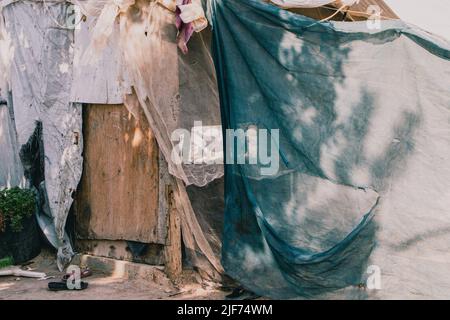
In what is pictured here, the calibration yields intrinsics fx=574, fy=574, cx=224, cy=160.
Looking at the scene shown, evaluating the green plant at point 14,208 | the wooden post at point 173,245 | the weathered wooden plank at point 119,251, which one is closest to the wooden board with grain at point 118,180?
the weathered wooden plank at point 119,251

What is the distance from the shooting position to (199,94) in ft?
18.3

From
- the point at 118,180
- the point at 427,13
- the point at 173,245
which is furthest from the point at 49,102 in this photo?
the point at 427,13

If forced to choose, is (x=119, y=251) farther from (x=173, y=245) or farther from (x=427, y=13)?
(x=427, y=13)

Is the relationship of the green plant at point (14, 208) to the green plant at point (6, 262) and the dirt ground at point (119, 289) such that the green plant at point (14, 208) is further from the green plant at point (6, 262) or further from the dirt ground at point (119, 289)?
the dirt ground at point (119, 289)

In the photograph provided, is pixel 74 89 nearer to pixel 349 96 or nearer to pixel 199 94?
pixel 199 94

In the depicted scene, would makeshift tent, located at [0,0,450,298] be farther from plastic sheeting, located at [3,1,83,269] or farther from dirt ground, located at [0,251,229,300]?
plastic sheeting, located at [3,1,83,269]

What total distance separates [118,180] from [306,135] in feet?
8.02

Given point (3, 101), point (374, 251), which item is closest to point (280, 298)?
point (374, 251)

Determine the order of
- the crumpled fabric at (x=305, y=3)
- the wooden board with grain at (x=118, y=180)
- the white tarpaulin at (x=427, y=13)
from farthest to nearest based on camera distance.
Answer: the wooden board with grain at (x=118, y=180), the white tarpaulin at (x=427, y=13), the crumpled fabric at (x=305, y=3)

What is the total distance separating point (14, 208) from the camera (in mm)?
6762

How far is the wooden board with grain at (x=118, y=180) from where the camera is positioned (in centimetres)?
632

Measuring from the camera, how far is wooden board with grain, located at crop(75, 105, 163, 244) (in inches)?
249

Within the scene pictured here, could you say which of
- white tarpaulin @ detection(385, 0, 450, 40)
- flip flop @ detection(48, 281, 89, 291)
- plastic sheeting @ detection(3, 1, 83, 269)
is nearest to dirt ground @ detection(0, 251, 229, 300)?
flip flop @ detection(48, 281, 89, 291)

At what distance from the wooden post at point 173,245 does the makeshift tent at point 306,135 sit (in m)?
0.05
